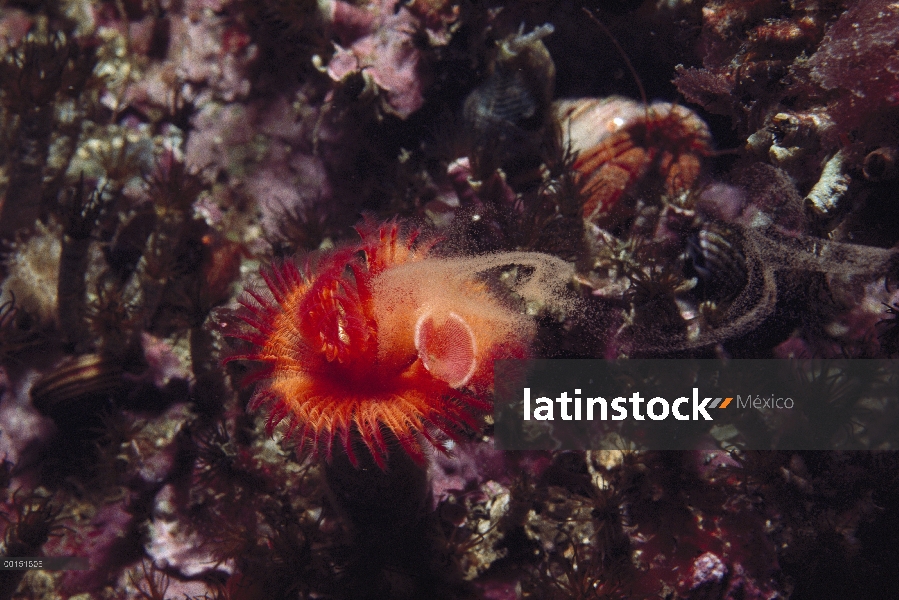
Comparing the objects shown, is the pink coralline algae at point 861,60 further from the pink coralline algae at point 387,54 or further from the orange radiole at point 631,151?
the pink coralline algae at point 387,54

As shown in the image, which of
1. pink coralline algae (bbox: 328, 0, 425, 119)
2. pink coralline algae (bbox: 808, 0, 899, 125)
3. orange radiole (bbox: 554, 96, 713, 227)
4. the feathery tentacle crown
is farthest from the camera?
pink coralline algae (bbox: 328, 0, 425, 119)

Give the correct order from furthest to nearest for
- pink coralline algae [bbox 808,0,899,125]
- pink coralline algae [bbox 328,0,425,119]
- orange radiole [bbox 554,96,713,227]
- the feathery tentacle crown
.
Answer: pink coralline algae [bbox 328,0,425,119] → orange radiole [bbox 554,96,713,227] → pink coralline algae [bbox 808,0,899,125] → the feathery tentacle crown

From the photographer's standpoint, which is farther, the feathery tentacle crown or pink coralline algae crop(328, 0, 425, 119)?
pink coralline algae crop(328, 0, 425, 119)

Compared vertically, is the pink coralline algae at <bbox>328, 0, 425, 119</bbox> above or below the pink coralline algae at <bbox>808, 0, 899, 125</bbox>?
above

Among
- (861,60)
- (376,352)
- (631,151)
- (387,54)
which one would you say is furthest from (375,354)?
(861,60)

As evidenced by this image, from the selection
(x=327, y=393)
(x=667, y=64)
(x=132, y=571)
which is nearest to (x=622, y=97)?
(x=667, y=64)

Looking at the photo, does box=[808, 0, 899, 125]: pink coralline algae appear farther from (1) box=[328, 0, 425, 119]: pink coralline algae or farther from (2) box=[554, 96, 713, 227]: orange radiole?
(1) box=[328, 0, 425, 119]: pink coralline algae

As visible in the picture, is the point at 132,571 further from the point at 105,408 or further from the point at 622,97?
the point at 622,97

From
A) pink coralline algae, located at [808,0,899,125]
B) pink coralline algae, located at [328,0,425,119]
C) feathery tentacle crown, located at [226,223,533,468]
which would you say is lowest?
feathery tentacle crown, located at [226,223,533,468]

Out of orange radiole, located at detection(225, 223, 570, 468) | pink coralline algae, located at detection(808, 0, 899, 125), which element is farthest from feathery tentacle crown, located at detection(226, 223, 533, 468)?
pink coralline algae, located at detection(808, 0, 899, 125)

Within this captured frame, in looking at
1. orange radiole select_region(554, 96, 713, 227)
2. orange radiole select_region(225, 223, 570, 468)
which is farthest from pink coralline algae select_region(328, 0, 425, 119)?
orange radiole select_region(225, 223, 570, 468)
